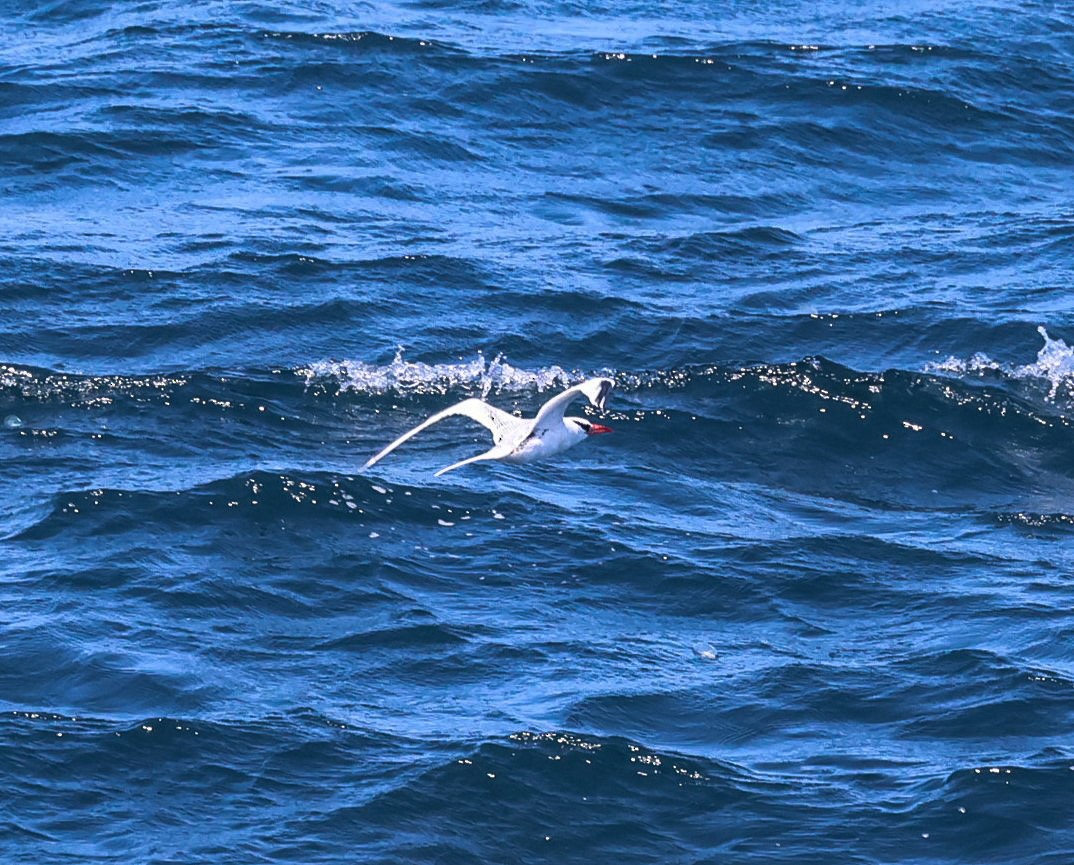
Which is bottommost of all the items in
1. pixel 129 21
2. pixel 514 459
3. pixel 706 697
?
pixel 706 697

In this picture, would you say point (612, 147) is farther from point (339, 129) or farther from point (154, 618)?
point (154, 618)

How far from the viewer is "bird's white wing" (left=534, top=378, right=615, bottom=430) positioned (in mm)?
16531

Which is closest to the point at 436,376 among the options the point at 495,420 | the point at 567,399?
the point at 495,420

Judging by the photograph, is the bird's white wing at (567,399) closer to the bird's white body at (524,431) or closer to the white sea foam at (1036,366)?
the bird's white body at (524,431)

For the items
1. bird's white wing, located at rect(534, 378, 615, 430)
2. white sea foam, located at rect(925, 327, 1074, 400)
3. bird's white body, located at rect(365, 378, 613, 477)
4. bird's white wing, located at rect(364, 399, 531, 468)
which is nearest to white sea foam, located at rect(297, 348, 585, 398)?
bird's white body, located at rect(365, 378, 613, 477)

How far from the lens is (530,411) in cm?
2144

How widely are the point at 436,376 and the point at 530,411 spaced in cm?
124

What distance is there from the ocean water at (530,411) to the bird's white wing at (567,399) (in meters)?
1.83

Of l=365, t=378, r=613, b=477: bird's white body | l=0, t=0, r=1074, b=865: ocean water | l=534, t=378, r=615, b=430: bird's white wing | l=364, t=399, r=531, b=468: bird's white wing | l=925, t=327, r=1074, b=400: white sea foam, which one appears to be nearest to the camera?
l=0, t=0, r=1074, b=865: ocean water

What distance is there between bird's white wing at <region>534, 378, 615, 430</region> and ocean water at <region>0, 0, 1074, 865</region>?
1.83 meters

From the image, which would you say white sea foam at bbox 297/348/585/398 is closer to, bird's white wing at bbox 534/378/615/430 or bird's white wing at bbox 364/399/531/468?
bird's white wing at bbox 364/399/531/468

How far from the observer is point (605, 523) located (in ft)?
64.8

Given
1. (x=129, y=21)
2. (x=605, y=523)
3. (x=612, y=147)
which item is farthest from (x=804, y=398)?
(x=129, y=21)

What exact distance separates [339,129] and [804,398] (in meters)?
9.78
